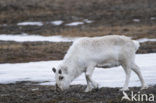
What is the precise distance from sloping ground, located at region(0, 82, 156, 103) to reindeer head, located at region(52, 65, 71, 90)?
288mm

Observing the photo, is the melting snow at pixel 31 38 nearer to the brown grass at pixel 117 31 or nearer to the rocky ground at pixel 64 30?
the rocky ground at pixel 64 30

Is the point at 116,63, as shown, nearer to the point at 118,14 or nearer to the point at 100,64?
the point at 100,64

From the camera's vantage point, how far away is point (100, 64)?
13.9m

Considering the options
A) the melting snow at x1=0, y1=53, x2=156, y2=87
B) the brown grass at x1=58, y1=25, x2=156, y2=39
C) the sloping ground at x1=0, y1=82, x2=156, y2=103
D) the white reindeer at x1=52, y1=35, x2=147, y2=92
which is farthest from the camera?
the brown grass at x1=58, y1=25, x2=156, y2=39

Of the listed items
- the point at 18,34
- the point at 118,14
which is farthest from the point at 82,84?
the point at 118,14

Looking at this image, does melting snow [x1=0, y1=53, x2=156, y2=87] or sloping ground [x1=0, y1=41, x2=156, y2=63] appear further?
sloping ground [x1=0, y1=41, x2=156, y2=63]

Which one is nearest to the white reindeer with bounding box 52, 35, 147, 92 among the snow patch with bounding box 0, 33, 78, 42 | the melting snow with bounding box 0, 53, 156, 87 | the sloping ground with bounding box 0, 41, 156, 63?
the melting snow with bounding box 0, 53, 156, 87

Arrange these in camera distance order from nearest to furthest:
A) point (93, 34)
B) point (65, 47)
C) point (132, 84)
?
point (132, 84) < point (65, 47) < point (93, 34)

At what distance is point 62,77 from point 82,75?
5.93m

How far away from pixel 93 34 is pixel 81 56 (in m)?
25.2

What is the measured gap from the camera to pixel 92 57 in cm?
1379

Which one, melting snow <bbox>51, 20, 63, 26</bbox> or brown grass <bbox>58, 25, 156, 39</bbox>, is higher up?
melting snow <bbox>51, 20, 63, 26</bbox>

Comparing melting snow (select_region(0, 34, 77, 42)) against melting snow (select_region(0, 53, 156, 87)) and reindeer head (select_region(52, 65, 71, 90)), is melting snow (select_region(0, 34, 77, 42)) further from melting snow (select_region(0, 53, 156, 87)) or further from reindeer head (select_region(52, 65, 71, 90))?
reindeer head (select_region(52, 65, 71, 90))

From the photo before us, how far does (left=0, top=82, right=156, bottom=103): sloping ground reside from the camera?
40.9 ft
